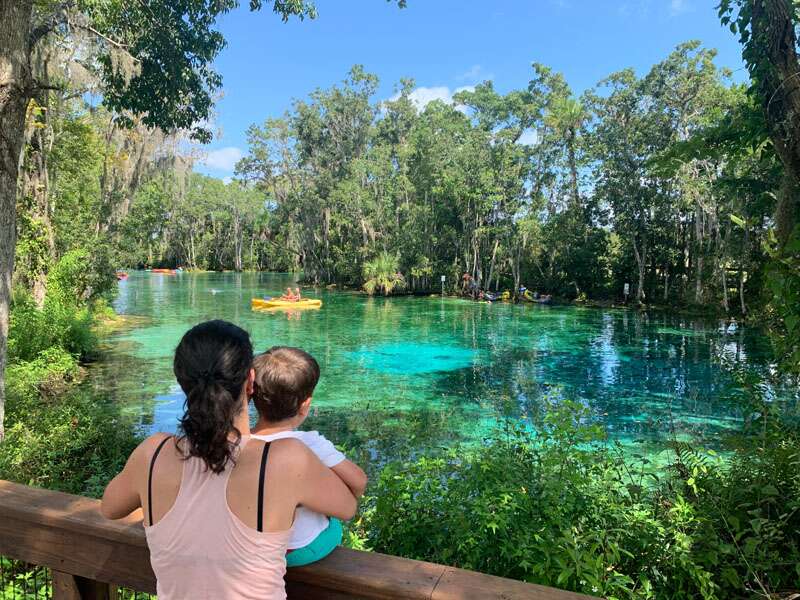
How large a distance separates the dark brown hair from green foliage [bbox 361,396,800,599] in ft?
4.82

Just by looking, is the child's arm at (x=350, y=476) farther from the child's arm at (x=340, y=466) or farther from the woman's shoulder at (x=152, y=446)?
the woman's shoulder at (x=152, y=446)

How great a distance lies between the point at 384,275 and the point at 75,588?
37.7 m

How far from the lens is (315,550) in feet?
4.38

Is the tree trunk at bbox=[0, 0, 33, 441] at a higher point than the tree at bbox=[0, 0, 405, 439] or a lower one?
lower

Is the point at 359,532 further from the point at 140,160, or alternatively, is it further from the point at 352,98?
the point at 352,98

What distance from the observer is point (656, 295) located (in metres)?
31.7

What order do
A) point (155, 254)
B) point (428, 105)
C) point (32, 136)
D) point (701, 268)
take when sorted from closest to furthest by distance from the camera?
1. point (32, 136)
2. point (701, 268)
3. point (428, 105)
4. point (155, 254)

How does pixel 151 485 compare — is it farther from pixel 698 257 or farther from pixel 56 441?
pixel 698 257

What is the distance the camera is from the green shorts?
1322mm

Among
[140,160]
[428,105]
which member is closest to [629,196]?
[428,105]

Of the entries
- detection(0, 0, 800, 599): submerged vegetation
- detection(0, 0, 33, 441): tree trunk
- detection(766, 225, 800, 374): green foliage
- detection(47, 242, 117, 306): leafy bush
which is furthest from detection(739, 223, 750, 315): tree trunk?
detection(0, 0, 33, 441): tree trunk

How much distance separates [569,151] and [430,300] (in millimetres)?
13137

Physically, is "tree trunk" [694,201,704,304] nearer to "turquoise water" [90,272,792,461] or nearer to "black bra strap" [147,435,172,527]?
"turquoise water" [90,272,792,461]

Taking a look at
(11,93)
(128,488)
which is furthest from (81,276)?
(128,488)
